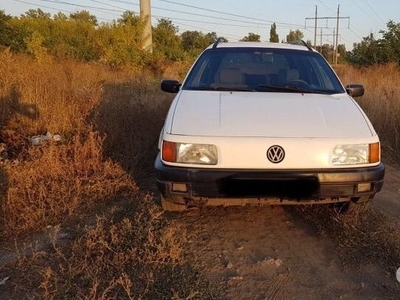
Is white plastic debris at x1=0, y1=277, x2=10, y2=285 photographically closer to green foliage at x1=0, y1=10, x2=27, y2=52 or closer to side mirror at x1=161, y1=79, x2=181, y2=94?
side mirror at x1=161, y1=79, x2=181, y2=94

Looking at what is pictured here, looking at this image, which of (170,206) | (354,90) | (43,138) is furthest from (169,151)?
(43,138)

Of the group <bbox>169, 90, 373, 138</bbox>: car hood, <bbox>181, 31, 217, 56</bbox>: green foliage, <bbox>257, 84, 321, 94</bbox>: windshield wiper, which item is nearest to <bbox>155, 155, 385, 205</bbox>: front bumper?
<bbox>169, 90, 373, 138</bbox>: car hood

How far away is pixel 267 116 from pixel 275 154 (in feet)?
1.35

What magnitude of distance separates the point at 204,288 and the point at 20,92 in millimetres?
5506

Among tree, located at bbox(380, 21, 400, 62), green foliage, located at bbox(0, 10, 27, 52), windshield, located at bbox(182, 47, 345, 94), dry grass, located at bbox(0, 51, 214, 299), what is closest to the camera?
dry grass, located at bbox(0, 51, 214, 299)

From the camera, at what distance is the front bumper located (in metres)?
3.08

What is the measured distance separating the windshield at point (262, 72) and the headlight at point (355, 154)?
3.50 ft

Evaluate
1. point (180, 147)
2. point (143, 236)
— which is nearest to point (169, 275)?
point (143, 236)

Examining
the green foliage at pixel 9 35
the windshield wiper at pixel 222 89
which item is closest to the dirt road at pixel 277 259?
the windshield wiper at pixel 222 89

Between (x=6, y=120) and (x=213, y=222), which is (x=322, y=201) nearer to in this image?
(x=213, y=222)

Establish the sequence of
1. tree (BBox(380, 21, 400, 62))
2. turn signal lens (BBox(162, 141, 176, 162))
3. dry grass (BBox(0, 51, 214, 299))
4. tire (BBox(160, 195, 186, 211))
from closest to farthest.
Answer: dry grass (BBox(0, 51, 214, 299)) → turn signal lens (BBox(162, 141, 176, 162)) → tire (BBox(160, 195, 186, 211)) → tree (BBox(380, 21, 400, 62))

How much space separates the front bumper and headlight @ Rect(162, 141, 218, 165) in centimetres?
7

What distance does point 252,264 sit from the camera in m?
3.08

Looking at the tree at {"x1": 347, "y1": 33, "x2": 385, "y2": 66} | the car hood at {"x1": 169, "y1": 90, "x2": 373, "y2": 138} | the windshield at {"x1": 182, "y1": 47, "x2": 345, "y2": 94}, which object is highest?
the tree at {"x1": 347, "y1": 33, "x2": 385, "y2": 66}
